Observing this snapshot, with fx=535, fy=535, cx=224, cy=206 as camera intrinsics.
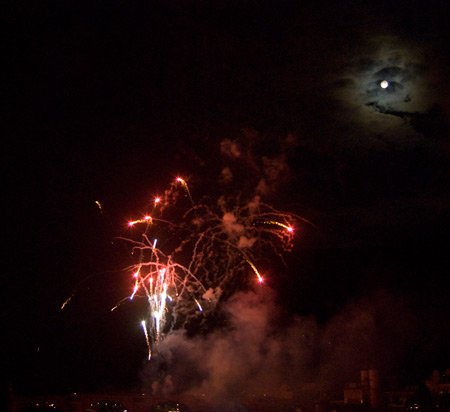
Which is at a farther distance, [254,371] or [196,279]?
[254,371]

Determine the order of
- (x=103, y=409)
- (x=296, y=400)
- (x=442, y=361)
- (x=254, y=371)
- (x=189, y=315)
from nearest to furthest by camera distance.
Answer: (x=103, y=409), (x=296, y=400), (x=189, y=315), (x=254, y=371), (x=442, y=361)

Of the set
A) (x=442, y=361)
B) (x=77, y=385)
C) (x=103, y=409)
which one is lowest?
(x=103, y=409)

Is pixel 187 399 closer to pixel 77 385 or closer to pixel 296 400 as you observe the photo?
pixel 296 400

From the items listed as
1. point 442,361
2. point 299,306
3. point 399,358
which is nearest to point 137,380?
point 299,306

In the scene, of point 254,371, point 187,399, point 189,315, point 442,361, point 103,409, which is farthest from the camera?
point 442,361

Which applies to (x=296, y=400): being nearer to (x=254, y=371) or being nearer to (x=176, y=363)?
(x=254, y=371)

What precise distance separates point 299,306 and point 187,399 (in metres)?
13.9

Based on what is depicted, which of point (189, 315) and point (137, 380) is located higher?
point (189, 315)

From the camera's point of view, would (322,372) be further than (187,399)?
Yes

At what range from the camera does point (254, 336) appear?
28750mm

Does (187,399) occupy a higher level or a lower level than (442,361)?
lower

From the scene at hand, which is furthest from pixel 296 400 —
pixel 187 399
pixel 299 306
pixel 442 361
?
pixel 442 361

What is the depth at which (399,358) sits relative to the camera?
30.8 meters

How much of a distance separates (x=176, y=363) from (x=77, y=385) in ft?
18.2
